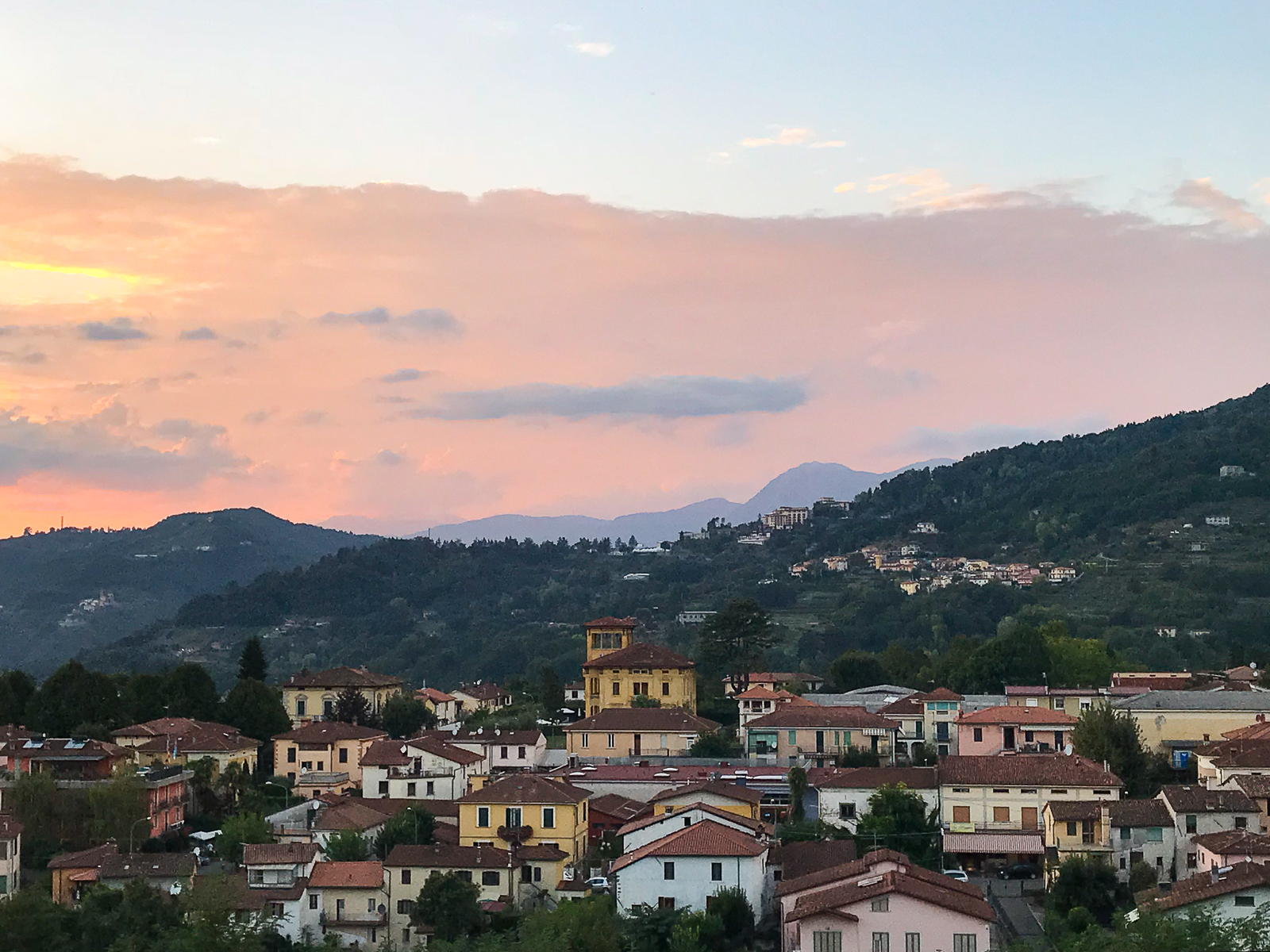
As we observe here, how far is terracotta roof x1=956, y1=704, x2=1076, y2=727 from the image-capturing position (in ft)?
160

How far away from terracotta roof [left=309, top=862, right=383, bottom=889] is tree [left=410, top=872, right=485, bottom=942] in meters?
1.45

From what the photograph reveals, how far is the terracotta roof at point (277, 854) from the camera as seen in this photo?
124 ft

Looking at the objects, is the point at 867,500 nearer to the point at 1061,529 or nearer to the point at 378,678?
the point at 1061,529

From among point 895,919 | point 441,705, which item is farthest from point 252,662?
point 895,919

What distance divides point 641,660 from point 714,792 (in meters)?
20.8

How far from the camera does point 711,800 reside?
40781 millimetres

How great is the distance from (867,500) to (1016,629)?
124 meters

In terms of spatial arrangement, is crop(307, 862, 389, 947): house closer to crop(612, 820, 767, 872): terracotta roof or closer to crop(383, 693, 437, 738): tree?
crop(612, 820, 767, 872): terracotta roof

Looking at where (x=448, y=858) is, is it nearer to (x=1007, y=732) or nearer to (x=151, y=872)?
(x=151, y=872)

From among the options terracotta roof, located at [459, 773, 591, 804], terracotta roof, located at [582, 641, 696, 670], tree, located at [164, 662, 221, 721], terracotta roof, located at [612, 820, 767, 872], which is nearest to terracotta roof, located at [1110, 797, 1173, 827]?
terracotta roof, located at [612, 820, 767, 872]

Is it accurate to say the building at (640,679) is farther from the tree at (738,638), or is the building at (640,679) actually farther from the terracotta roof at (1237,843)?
the terracotta roof at (1237,843)

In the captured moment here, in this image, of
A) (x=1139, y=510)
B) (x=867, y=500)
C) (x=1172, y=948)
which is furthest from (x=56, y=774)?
(x=867, y=500)

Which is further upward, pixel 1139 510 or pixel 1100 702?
pixel 1139 510

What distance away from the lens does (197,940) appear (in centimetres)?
3206
